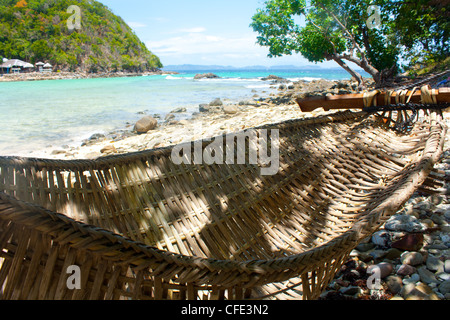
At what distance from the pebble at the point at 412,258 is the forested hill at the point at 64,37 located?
183ft

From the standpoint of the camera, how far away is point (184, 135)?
6.46 metres

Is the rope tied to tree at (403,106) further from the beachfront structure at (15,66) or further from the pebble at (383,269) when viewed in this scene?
the beachfront structure at (15,66)

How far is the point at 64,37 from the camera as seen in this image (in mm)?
50406

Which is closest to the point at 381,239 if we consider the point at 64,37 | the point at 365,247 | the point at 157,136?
the point at 365,247

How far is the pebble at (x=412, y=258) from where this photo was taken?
67.8 inches

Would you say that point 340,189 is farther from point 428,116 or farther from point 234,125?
point 234,125

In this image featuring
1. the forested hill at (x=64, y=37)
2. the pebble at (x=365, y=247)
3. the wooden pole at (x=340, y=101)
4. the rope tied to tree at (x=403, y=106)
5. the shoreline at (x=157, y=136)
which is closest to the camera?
the pebble at (x=365, y=247)

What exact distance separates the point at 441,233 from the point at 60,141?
7.38 metres

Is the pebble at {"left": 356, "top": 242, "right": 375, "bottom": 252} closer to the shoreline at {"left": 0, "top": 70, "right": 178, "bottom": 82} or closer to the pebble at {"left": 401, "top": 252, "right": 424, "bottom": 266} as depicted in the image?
the pebble at {"left": 401, "top": 252, "right": 424, "bottom": 266}

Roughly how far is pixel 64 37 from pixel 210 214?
60.3m

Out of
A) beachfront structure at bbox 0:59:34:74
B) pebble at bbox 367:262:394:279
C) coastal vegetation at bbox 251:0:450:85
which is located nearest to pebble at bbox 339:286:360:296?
pebble at bbox 367:262:394:279

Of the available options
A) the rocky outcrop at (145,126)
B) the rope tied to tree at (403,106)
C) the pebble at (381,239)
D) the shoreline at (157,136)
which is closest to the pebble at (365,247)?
the pebble at (381,239)

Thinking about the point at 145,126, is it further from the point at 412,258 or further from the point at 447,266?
the point at 447,266

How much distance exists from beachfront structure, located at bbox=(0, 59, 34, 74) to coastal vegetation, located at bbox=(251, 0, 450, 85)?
42852 mm
